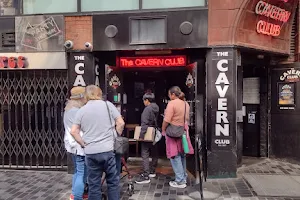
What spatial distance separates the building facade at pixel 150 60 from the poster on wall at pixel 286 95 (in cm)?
2

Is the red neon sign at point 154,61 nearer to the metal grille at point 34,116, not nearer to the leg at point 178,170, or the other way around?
the metal grille at point 34,116

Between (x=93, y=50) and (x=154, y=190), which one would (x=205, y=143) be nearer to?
(x=154, y=190)

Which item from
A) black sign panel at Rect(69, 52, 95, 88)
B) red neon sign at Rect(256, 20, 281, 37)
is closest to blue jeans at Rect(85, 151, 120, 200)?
black sign panel at Rect(69, 52, 95, 88)

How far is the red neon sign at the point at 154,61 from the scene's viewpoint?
6730mm

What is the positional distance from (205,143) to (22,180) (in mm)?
3825

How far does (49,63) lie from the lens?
6.63 m

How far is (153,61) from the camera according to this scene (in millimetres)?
6848

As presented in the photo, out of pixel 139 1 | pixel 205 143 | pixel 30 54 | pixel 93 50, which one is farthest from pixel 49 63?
pixel 205 143

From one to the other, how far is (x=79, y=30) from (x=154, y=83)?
2772 mm

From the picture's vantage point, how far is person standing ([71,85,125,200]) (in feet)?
13.3

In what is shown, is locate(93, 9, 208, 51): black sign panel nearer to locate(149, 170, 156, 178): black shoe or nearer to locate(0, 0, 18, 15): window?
locate(0, 0, 18, 15): window

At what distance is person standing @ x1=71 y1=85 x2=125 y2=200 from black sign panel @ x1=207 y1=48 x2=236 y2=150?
8.65ft

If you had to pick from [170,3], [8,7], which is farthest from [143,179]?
[8,7]

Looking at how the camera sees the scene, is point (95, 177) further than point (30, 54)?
No
